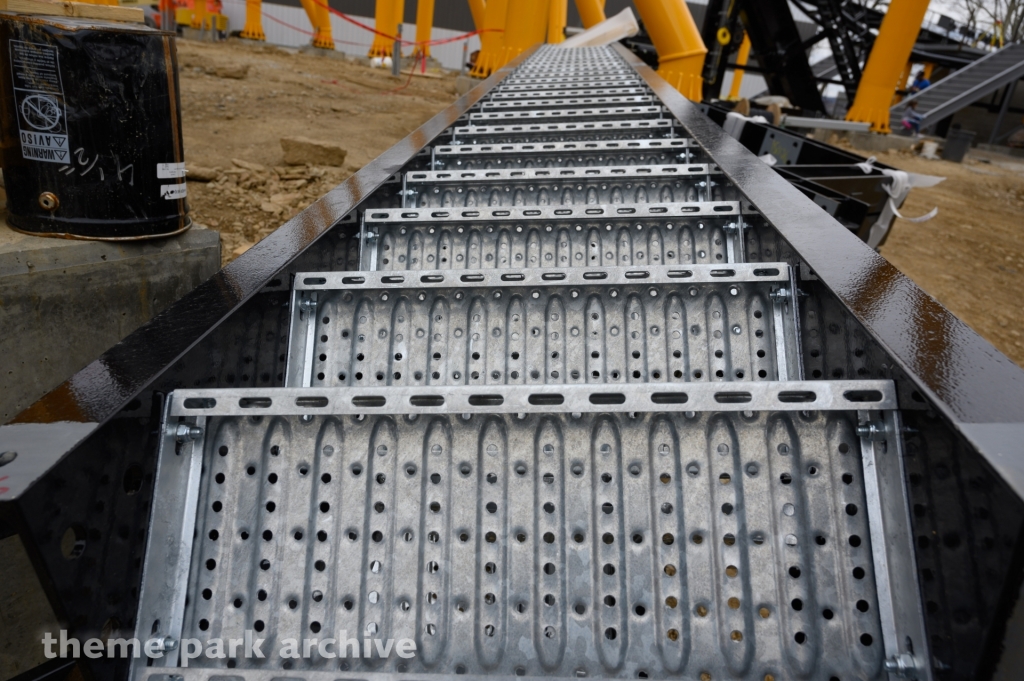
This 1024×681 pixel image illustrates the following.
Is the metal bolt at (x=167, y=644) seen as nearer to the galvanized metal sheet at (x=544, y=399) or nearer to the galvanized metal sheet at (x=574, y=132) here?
the galvanized metal sheet at (x=544, y=399)

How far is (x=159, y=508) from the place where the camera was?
138 centimetres

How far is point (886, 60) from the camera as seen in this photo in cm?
1032

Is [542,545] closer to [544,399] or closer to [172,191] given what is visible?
[544,399]

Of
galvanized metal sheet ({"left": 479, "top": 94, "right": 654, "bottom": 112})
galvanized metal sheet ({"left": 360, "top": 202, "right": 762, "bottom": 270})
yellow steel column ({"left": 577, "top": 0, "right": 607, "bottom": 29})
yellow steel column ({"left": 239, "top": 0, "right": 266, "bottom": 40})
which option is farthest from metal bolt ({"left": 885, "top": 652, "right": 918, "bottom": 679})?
yellow steel column ({"left": 239, "top": 0, "right": 266, "bottom": 40})

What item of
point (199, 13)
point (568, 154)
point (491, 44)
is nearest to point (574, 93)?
point (568, 154)

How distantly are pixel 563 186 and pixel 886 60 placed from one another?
9.89 meters

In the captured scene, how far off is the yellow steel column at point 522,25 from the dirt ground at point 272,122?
8.16 ft

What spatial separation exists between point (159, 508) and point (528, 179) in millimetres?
2330

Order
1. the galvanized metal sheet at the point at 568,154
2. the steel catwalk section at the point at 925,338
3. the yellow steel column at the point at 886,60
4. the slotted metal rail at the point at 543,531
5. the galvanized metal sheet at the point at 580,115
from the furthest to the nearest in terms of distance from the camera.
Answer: the yellow steel column at the point at 886,60
the galvanized metal sheet at the point at 580,115
the galvanized metal sheet at the point at 568,154
the slotted metal rail at the point at 543,531
the steel catwalk section at the point at 925,338

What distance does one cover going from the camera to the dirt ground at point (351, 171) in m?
6.03

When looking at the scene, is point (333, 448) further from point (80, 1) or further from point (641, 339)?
point (80, 1)

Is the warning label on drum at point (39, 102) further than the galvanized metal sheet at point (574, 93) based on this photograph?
No

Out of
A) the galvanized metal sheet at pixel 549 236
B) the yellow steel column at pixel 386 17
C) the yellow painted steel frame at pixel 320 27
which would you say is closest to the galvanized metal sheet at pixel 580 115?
the galvanized metal sheet at pixel 549 236

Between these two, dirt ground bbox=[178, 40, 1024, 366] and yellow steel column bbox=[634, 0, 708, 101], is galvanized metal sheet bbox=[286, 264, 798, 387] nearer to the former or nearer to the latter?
dirt ground bbox=[178, 40, 1024, 366]
